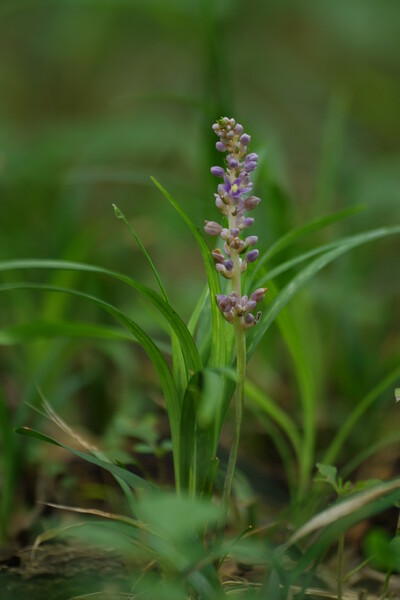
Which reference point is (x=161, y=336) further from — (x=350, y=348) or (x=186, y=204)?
(x=350, y=348)

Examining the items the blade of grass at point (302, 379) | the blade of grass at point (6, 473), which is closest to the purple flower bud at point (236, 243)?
the blade of grass at point (302, 379)

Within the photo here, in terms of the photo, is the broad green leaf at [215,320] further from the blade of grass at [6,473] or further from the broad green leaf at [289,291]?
the blade of grass at [6,473]

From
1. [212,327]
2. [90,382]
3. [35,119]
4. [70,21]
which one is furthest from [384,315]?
[35,119]

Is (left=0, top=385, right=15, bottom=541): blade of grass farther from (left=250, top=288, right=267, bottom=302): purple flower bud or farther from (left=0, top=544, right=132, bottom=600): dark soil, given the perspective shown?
(left=250, top=288, right=267, bottom=302): purple flower bud

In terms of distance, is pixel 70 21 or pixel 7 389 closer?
pixel 7 389

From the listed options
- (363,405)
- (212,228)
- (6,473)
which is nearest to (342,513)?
(212,228)

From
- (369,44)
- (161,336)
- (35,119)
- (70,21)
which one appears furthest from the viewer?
(35,119)

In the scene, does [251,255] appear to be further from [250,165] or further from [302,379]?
[302,379]
